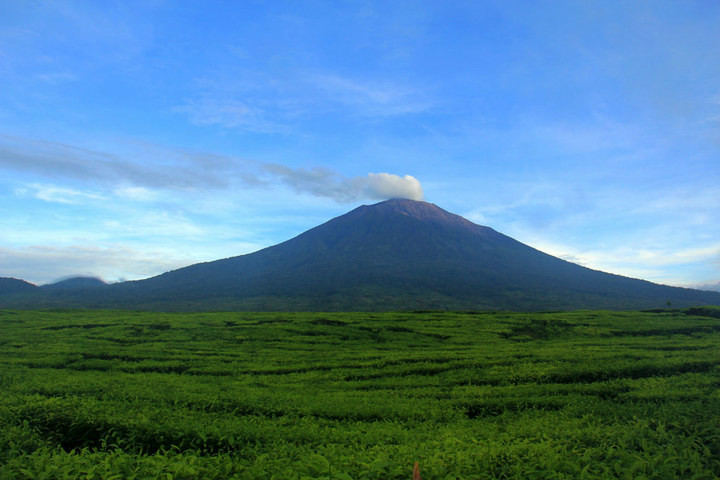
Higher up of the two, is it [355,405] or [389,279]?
[389,279]

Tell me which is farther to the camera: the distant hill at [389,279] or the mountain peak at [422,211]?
the mountain peak at [422,211]

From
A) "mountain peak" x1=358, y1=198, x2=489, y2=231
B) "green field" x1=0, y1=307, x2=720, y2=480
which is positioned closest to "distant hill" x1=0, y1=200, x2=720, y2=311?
"mountain peak" x1=358, y1=198, x2=489, y2=231

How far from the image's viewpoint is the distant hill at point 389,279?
9262cm

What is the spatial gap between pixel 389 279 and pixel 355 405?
97634 millimetres

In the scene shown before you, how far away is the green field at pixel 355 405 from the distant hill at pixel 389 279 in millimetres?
56002

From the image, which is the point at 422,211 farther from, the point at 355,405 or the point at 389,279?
the point at 355,405

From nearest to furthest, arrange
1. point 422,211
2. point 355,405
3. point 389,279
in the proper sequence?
point 355,405, point 389,279, point 422,211

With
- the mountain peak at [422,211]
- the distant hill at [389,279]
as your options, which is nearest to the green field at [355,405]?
the distant hill at [389,279]

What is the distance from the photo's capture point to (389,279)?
4400 inches

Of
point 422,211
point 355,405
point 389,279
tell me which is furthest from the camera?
point 422,211

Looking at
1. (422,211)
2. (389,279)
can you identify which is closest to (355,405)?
(389,279)

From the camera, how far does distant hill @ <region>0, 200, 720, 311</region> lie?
9262cm

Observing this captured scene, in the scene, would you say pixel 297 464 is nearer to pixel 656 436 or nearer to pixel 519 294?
pixel 656 436

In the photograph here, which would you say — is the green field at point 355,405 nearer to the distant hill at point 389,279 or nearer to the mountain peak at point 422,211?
the distant hill at point 389,279
